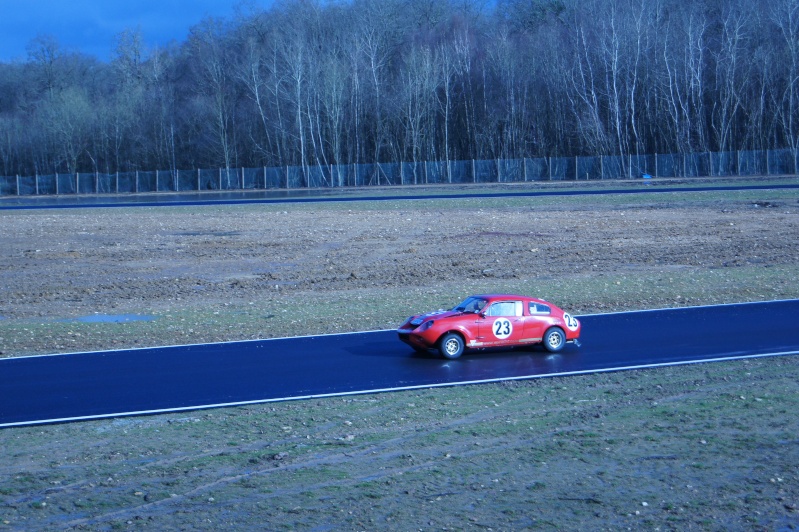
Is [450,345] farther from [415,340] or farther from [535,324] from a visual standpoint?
[535,324]

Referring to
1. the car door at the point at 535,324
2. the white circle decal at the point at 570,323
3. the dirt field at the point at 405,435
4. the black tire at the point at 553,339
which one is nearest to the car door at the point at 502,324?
the car door at the point at 535,324

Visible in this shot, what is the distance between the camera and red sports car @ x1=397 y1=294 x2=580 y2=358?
1559cm

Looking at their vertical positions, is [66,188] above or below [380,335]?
above

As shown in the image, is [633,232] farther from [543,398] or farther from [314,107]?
[314,107]

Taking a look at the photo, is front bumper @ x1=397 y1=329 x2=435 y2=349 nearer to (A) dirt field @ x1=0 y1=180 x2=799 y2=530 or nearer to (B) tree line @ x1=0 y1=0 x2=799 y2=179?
(A) dirt field @ x1=0 y1=180 x2=799 y2=530

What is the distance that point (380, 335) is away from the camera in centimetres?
1792

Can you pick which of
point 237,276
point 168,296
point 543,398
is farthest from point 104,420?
point 237,276

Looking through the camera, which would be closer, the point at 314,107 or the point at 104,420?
the point at 104,420

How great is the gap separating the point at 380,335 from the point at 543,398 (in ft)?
19.5

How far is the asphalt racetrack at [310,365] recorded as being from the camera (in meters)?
13.0

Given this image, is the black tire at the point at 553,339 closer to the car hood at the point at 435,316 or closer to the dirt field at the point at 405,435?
the car hood at the point at 435,316

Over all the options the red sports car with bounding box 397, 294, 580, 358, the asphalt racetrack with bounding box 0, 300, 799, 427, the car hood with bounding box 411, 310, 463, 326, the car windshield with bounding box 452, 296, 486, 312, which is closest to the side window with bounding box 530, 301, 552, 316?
the red sports car with bounding box 397, 294, 580, 358

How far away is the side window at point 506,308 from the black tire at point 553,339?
0.69 meters

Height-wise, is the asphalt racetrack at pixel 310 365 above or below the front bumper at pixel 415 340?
below
